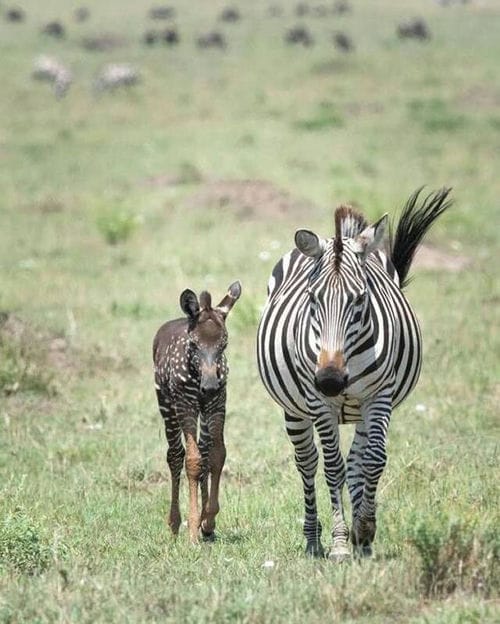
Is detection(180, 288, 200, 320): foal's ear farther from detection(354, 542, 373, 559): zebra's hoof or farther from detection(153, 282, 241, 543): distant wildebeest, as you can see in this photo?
detection(354, 542, 373, 559): zebra's hoof

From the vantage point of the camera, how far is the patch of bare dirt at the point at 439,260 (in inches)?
677

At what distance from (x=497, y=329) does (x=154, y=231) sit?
286 inches

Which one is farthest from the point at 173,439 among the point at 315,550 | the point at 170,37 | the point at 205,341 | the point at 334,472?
the point at 170,37

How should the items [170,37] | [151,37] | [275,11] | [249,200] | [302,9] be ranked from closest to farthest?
[249,200]
[170,37]
[151,37]
[275,11]
[302,9]

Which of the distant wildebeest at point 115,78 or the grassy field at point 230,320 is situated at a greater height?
the distant wildebeest at point 115,78

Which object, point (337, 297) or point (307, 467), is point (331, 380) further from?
point (307, 467)

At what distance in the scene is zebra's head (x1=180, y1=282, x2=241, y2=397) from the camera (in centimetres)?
750

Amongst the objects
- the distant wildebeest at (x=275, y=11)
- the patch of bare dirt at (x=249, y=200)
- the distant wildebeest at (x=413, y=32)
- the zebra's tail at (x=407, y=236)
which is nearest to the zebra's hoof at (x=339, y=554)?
the zebra's tail at (x=407, y=236)

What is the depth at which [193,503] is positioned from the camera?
7.54 m

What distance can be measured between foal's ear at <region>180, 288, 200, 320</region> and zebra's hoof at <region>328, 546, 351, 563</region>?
1.78 metres

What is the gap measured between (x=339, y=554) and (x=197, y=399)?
1609 mm

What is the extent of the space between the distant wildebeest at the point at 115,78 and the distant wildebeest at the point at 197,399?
2986cm

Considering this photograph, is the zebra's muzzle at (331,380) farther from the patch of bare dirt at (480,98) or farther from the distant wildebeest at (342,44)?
the distant wildebeest at (342,44)

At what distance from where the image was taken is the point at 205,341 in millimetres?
7602
